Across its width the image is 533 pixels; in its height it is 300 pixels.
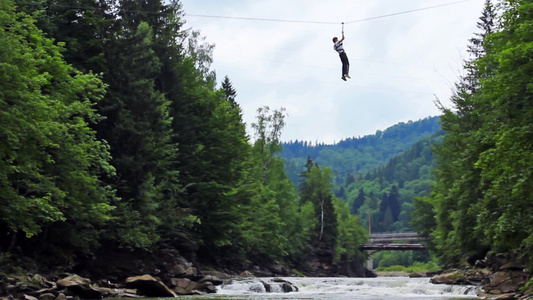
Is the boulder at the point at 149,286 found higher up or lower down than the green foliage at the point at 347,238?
lower down

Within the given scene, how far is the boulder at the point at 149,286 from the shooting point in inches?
1168

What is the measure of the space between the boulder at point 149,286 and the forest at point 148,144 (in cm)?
263

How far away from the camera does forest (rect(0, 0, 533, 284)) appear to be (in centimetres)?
2211

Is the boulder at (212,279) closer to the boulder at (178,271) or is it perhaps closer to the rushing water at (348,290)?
the rushing water at (348,290)

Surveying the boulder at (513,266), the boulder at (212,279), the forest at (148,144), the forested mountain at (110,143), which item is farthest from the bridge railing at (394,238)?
the boulder at (513,266)

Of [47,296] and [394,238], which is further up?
[394,238]

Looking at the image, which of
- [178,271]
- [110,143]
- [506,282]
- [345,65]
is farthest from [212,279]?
[345,65]

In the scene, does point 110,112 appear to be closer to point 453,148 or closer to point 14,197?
point 14,197

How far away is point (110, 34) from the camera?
35000 millimetres

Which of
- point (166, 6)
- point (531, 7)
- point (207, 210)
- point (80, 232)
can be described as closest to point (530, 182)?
point (531, 7)

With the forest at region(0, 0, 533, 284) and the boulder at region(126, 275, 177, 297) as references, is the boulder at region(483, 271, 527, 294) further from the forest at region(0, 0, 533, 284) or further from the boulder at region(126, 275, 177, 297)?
the boulder at region(126, 275, 177, 297)

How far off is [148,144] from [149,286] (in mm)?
8445

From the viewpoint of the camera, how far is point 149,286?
29906 millimetres

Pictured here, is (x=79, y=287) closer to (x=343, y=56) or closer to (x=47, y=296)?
(x=47, y=296)
